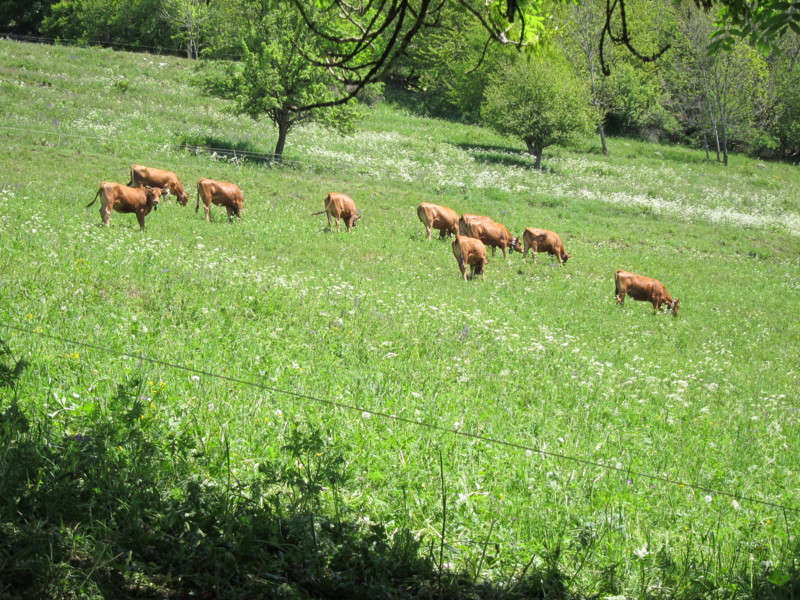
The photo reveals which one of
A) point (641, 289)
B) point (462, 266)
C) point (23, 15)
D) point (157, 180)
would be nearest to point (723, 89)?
point (641, 289)

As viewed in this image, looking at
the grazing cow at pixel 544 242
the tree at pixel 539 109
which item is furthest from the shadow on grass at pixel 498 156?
the grazing cow at pixel 544 242

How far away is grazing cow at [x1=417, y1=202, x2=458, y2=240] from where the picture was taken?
2522cm

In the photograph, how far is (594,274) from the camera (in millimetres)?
23391

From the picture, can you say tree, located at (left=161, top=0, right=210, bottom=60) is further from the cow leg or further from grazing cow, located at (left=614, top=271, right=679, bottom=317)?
grazing cow, located at (left=614, top=271, right=679, bottom=317)

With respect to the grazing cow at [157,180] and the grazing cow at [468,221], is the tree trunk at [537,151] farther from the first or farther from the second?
the grazing cow at [157,180]

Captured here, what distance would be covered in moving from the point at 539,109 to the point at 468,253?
3427cm

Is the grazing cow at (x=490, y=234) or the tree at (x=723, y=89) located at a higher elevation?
the tree at (x=723, y=89)

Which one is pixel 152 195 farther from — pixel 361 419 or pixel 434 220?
pixel 361 419

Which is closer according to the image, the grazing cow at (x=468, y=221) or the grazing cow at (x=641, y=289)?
the grazing cow at (x=641, y=289)

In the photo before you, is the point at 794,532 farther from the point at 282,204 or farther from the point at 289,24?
the point at 289,24

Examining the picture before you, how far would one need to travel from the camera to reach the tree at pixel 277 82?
35.2m

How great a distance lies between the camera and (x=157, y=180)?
2388 cm

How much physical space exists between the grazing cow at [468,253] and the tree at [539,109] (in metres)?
32.2

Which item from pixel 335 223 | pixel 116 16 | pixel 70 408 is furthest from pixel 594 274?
pixel 116 16
